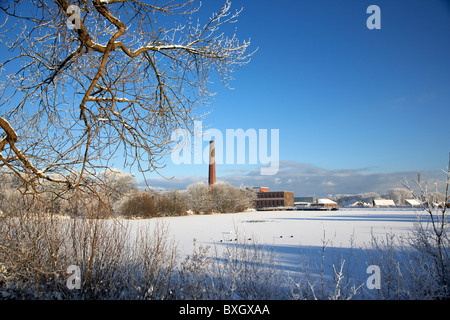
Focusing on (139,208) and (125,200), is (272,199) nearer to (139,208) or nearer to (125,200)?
(139,208)

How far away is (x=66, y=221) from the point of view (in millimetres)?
4734

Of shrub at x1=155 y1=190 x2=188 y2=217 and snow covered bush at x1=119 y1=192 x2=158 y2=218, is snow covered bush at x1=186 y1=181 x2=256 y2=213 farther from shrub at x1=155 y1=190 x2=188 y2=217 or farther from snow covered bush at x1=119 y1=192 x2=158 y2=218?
snow covered bush at x1=119 y1=192 x2=158 y2=218

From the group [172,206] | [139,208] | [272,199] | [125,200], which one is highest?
[125,200]

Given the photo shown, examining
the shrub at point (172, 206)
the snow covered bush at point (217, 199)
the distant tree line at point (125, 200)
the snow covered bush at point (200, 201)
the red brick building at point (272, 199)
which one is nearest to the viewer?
the distant tree line at point (125, 200)

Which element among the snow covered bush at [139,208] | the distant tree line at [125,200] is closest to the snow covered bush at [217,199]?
the distant tree line at [125,200]

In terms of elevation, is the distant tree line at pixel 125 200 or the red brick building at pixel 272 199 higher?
the distant tree line at pixel 125 200

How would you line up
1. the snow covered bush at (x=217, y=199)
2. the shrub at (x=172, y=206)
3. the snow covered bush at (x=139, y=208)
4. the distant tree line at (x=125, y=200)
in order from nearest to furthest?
the distant tree line at (x=125, y=200) → the snow covered bush at (x=139, y=208) → the shrub at (x=172, y=206) → the snow covered bush at (x=217, y=199)

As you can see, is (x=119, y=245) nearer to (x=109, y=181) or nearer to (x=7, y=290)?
(x=109, y=181)

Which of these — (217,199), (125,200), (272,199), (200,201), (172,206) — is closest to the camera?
(125,200)

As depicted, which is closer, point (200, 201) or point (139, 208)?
point (139, 208)

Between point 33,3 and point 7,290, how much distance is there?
387 cm

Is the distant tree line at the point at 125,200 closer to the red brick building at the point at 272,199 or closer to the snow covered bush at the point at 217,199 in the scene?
the snow covered bush at the point at 217,199

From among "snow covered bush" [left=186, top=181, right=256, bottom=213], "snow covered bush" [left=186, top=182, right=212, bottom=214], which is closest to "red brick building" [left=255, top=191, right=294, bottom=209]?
"snow covered bush" [left=186, top=181, right=256, bottom=213]

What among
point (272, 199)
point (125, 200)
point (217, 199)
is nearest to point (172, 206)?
point (125, 200)
